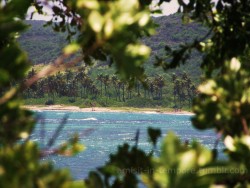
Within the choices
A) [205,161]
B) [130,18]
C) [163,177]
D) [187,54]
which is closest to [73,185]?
[163,177]

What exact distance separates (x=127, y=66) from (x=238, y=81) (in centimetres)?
68

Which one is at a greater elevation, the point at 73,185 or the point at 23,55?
the point at 23,55

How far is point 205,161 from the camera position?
1.18 m

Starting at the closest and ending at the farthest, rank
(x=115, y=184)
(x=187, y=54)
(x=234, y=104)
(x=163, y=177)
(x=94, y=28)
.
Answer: (x=163, y=177) < (x=94, y=28) < (x=234, y=104) < (x=115, y=184) < (x=187, y=54)

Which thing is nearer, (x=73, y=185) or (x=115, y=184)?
(x=73, y=185)

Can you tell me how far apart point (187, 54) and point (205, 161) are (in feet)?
10.2

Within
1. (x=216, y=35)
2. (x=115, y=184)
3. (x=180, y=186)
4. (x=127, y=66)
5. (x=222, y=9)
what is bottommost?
(x=115, y=184)

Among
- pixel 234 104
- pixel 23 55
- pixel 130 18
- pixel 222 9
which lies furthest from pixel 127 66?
pixel 222 9

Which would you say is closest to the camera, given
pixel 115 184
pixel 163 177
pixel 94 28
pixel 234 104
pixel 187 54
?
pixel 163 177

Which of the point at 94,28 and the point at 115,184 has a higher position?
the point at 94,28

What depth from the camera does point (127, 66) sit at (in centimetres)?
136

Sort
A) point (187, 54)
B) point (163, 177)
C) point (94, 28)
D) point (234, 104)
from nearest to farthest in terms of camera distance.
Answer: point (163, 177) < point (94, 28) < point (234, 104) < point (187, 54)

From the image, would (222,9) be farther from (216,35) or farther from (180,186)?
(180,186)

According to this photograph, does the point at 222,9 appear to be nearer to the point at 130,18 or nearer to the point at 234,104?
the point at 234,104
